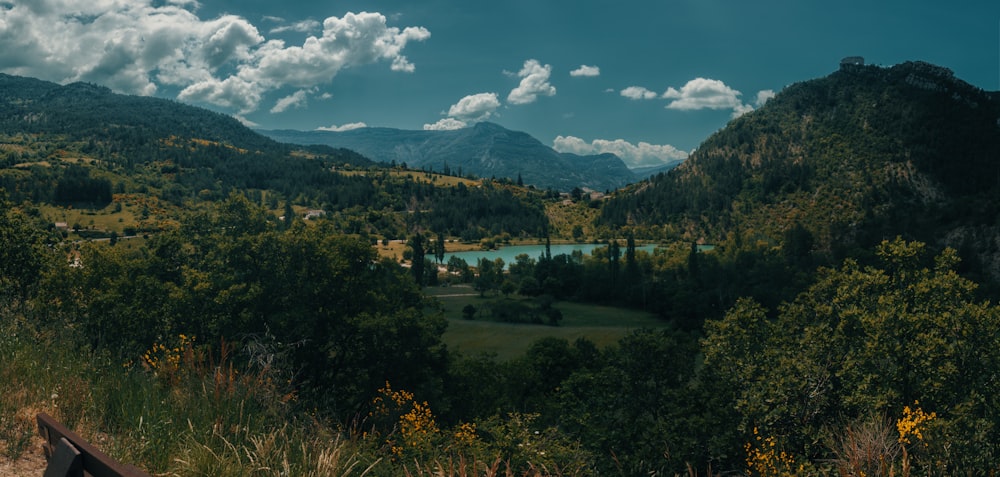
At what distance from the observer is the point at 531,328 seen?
88.2 metres

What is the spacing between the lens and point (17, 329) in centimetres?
693

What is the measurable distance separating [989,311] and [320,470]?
2434cm

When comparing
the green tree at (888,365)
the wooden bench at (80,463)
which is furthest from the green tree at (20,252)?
the green tree at (888,365)

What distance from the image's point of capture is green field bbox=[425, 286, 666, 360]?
75.8 metres

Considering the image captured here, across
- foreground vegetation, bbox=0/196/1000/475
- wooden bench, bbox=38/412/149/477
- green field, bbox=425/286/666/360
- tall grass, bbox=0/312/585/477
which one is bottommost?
green field, bbox=425/286/666/360

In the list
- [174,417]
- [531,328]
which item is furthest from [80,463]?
[531,328]

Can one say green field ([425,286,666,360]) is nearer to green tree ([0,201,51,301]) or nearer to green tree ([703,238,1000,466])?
green tree ([0,201,51,301])

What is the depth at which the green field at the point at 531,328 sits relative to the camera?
7581 cm

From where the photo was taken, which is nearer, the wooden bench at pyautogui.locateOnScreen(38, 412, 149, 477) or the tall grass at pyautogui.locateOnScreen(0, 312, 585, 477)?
the wooden bench at pyautogui.locateOnScreen(38, 412, 149, 477)

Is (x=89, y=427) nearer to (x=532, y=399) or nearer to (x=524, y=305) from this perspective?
(x=532, y=399)

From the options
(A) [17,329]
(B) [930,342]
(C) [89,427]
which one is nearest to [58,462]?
(C) [89,427]

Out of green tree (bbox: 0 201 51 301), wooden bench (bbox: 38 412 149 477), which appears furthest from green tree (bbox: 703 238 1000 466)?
green tree (bbox: 0 201 51 301)

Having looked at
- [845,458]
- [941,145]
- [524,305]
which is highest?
[941,145]

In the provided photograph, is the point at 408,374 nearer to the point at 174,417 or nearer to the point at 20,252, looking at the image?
the point at 174,417
